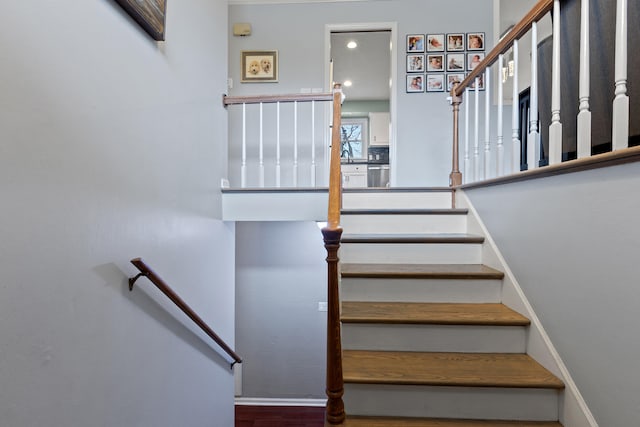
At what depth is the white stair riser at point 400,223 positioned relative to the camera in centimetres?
230

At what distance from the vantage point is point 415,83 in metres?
3.68

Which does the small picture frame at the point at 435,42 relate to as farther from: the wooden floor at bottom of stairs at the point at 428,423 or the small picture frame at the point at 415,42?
the wooden floor at bottom of stairs at the point at 428,423

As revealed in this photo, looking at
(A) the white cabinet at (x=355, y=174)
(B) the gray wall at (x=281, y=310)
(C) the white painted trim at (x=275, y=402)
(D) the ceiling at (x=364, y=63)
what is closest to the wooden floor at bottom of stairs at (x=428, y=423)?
(B) the gray wall at (x=281, y=310)

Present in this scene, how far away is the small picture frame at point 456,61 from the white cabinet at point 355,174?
9.59 feet

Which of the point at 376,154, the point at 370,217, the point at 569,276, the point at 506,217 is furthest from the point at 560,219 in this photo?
the point at 376,154

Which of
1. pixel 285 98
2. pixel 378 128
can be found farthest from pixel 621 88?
pixel 378 128

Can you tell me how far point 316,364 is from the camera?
12.2 ft

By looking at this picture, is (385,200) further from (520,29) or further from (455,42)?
(455,42)

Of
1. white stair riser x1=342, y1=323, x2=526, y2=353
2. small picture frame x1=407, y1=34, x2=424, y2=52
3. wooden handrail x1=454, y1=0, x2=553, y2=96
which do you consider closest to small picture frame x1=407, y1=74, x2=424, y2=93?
small picture frame x1=407, y1=34, x2=424, y2=52

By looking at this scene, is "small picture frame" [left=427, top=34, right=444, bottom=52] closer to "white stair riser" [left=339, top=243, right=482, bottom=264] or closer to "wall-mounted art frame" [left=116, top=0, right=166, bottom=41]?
"white stair riser" [left=339, top=243, right=482, bottom=264]

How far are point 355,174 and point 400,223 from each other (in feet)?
13.5

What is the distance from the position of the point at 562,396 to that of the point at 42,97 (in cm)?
204

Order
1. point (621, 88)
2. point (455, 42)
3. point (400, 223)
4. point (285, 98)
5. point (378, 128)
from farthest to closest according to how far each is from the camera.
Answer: point (378, 128) < point (455, 42) < point (285, 98) < point (400, 223) < point (621, 88)

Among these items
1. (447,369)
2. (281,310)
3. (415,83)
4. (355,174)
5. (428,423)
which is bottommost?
(281,310)
